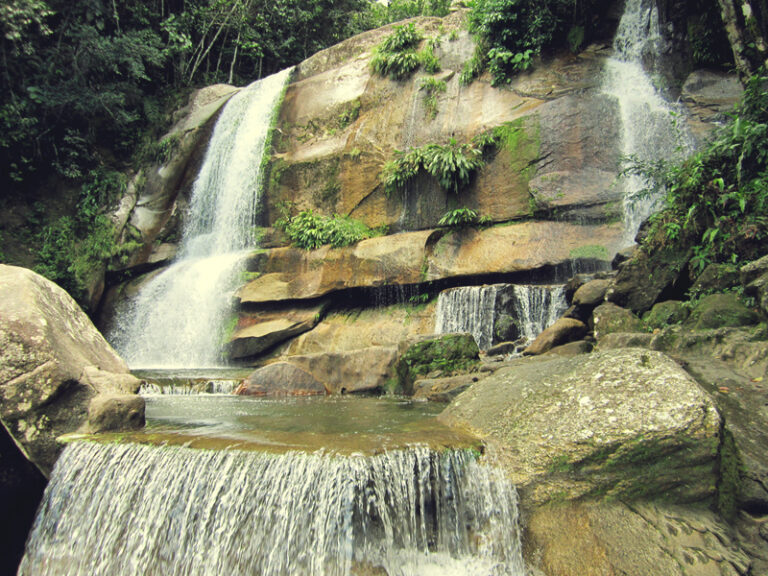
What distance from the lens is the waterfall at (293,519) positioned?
135 inches

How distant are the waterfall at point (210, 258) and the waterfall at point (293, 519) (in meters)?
8.25

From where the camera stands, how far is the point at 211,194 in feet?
49.3

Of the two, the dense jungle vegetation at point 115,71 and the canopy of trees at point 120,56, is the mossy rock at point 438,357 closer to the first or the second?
the dense jungle vegetation at point 115,71

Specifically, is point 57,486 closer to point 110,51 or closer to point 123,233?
point 123,233

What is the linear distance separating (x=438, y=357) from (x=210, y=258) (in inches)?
348

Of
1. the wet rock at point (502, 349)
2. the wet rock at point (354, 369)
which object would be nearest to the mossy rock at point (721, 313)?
the wet rock at point (502, 349)

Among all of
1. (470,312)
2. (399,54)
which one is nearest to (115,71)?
(399,54)

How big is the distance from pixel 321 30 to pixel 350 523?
72.7ft

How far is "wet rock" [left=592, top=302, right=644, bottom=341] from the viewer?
21.1 feet

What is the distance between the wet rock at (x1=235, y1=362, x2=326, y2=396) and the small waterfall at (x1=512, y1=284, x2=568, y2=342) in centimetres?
401

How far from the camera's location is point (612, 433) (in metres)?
3.45

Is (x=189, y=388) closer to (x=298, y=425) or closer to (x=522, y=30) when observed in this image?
(x=298, y=425)

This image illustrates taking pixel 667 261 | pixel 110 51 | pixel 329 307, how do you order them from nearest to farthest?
1. pixel 667 261
2. pixel 329 307
3. pixel 110 51

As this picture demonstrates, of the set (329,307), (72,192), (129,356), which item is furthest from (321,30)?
(129,356)
